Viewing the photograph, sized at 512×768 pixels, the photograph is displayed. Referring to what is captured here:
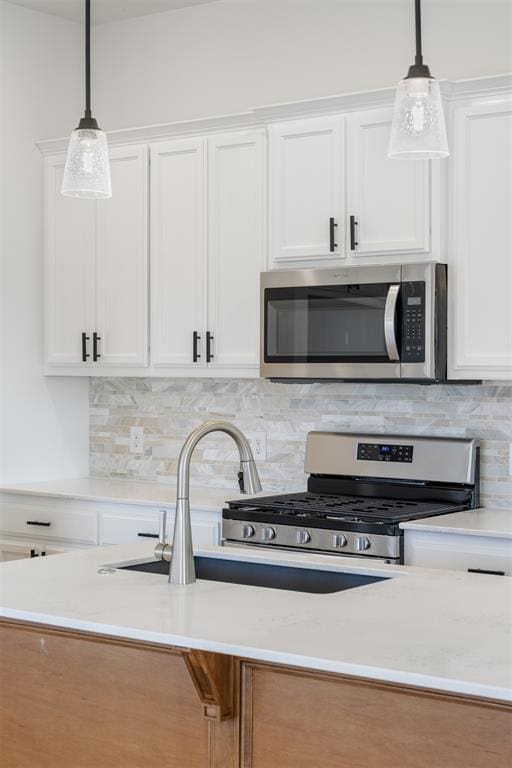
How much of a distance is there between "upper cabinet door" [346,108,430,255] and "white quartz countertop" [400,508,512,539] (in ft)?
3.17

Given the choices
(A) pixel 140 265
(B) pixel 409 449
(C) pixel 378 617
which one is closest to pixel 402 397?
(B) pixel 409 449

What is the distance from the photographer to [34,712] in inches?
90.8

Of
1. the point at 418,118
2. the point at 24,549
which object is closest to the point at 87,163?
the point at 418,118

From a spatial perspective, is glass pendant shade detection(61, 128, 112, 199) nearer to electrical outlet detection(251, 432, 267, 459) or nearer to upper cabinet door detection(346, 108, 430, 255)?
upper cabinet door detection(346, 108, 430, 255)

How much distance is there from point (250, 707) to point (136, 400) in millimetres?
3178

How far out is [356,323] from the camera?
4.02m

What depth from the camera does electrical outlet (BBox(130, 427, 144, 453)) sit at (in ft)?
16.7

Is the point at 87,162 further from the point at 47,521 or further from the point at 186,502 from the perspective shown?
Result: the point at 47,521

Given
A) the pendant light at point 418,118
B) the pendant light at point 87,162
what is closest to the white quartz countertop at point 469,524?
the pendant light at point 418,118

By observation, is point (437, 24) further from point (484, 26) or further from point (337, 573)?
point (337, 573)

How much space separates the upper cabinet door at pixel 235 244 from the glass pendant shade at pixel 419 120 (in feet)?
6.17

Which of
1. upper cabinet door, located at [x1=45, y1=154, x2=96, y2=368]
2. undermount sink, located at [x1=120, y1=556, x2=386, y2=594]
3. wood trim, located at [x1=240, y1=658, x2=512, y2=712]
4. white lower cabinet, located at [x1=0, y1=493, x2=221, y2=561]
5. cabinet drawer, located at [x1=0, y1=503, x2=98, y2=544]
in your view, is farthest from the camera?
upper cabinet door, located at [x1=45, y1=154, x2=96, y2=368]

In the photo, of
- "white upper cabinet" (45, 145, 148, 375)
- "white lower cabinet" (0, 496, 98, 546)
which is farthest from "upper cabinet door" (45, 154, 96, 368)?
"white lower cabinet" (0, 496, 98, 546)

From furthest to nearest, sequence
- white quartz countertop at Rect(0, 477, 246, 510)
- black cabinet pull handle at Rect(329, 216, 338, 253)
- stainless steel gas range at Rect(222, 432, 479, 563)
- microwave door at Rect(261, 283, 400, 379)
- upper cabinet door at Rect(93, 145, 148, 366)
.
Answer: upper cabinet door at Rect(93, 145, 148, 366) < white quartz countertop at Rect(0, 477, 246, 510) < black cabinet pull handle at Rect(329, 216, 338, 253) < microwave door at Rect(261, 283, 400, 379) < stainless steel gas range at Rect(222, 432, 479, 563)
